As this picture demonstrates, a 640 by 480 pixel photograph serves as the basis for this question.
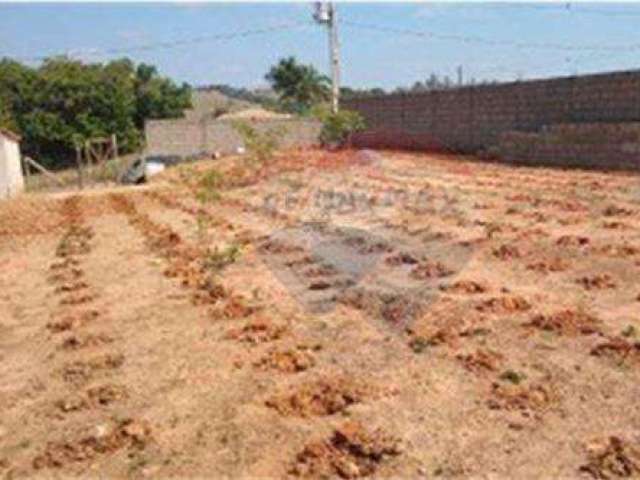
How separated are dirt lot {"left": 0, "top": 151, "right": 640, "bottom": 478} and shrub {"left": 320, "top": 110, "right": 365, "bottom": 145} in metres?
15.5

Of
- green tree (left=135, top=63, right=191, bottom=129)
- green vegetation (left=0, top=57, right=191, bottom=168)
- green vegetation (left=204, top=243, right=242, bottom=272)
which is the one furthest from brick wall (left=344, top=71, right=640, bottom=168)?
green tree (left=135, top=63, right=191, bottom=129)

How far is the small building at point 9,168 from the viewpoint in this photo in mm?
26078

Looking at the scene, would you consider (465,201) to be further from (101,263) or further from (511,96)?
(511,96)

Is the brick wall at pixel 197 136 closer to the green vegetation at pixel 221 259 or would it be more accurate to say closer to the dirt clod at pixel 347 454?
the green vegetation at pixel 221 259

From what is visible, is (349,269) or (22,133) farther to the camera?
(22,133)

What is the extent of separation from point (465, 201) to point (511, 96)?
34.7ft

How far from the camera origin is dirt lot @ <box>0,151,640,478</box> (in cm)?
478

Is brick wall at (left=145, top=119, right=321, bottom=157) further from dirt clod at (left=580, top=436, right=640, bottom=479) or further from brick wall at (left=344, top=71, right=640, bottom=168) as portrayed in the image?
dirt clod at (left=580, top=436, right=640, bottom=479)

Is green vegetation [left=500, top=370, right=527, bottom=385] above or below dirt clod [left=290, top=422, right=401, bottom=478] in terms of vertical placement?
above

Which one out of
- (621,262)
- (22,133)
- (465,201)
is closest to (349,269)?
(621,262)

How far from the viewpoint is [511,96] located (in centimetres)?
2398

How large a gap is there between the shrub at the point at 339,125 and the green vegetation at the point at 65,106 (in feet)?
65.2

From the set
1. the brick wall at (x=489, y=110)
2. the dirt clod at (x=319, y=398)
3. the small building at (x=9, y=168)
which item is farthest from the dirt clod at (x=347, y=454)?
the small building at (x=9, y=168)

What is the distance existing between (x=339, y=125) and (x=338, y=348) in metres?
22.8
